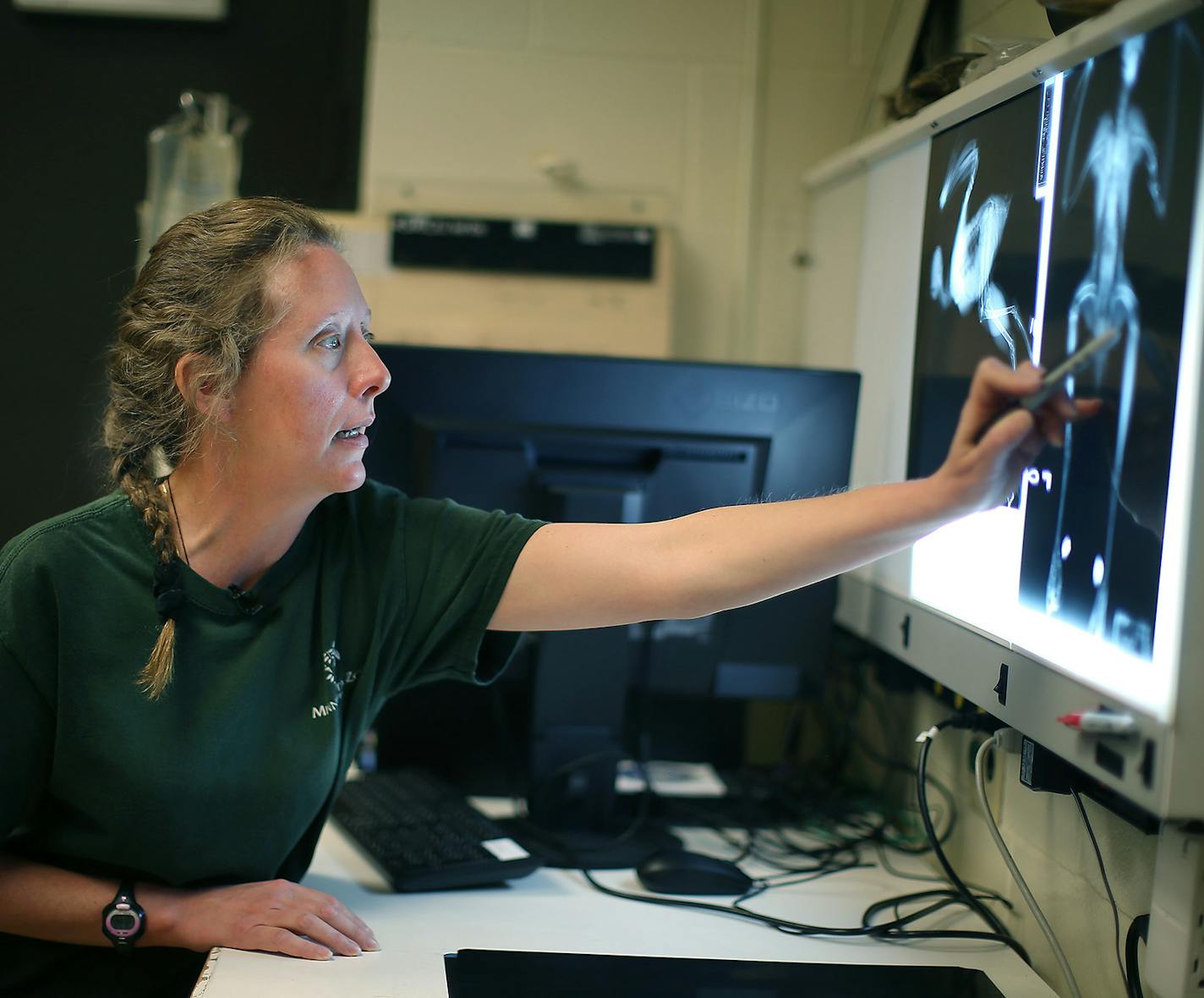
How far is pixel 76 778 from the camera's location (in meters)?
1.05

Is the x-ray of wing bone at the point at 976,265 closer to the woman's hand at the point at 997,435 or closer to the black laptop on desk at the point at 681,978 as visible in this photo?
the woman's hand at the point at 997,435

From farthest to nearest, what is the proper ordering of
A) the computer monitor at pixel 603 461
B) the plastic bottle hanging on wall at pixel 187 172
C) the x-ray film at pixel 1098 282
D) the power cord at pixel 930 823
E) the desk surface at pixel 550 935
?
the plastic bottle hanging on wall at pixel 187 172 < the computer monitor at pixel 603 461 < the power cord at pixel 930 823 < the desk surface at pixel 550 935 < the x-ray film at pixel 1098 282

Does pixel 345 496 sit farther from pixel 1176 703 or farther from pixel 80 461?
pixel 80 461

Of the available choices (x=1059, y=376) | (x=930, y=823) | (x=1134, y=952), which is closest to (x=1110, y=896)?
(x=1134, y=952)

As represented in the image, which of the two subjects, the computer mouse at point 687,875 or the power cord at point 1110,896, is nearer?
the power cord at point 1110,896

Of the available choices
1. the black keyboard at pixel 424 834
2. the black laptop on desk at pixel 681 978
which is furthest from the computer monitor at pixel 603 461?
the black laptop on desk at pixel 681 978

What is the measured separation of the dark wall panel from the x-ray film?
4.90 ft

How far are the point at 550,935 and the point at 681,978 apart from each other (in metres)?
0.16

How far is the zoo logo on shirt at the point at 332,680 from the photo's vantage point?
1.13m

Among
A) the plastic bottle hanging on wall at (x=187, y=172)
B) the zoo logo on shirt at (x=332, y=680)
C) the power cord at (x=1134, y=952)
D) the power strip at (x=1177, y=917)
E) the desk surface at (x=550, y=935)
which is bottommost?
the desk surface at (x=550, y=935)

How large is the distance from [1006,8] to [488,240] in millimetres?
942

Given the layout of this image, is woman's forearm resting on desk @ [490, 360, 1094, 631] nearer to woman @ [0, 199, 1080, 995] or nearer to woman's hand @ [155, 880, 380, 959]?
woman @ [0, 199, 1080, 995]

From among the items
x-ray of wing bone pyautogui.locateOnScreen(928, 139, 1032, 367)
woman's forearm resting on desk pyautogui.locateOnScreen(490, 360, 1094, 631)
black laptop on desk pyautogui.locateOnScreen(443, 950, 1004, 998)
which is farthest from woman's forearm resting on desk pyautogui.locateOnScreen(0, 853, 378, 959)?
x-ray of wing bone pyautogui.locateOnScreen(928, 139, 1032, 367)

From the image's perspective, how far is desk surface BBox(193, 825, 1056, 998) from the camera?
3.21ft
